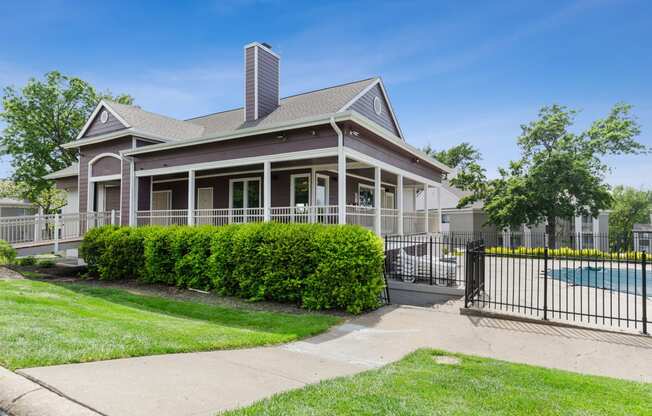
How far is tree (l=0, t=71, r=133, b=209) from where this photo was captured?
28.5 metres

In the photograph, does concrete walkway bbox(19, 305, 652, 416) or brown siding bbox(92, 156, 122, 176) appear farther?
brown siding bbox(92, 156, 122, 176)

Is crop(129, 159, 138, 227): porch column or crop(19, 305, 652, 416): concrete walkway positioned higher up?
crop(129, 159, 138, 227): porch column

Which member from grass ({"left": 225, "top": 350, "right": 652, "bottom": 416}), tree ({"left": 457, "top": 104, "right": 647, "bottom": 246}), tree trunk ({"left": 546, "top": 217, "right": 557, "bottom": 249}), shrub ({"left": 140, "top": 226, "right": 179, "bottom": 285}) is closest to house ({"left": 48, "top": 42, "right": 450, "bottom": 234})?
shrub ({"left": 140, "top": 226, "right": 179, "bottom": 285})

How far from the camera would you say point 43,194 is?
96.5 feet

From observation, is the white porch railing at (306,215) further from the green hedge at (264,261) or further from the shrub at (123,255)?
the shrub at (123,255)

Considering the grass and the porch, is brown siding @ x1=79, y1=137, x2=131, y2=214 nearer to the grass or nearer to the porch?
the porch

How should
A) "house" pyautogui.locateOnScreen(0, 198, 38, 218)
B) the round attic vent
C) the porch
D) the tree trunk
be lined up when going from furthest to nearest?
"house" pyautogui.locateOnScreen(0, 198, 38, 218) < the tree trunk < the round attic vent < the porch

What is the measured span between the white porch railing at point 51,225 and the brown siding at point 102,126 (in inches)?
153

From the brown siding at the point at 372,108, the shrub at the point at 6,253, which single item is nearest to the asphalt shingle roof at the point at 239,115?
the brown siding at the point at 372,108

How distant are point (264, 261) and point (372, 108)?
356 inches

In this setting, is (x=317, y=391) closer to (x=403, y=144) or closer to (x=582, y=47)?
(x=403, y=144)

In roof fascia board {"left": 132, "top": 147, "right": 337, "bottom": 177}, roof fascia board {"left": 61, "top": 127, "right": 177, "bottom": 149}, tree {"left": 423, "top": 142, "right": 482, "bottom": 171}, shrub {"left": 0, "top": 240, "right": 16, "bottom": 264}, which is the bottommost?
shrub {"left": 0, "top": 240, "right": 16, "bottom": 264}

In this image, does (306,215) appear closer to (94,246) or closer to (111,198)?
(94,246)

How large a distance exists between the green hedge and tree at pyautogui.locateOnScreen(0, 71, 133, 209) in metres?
23.5
